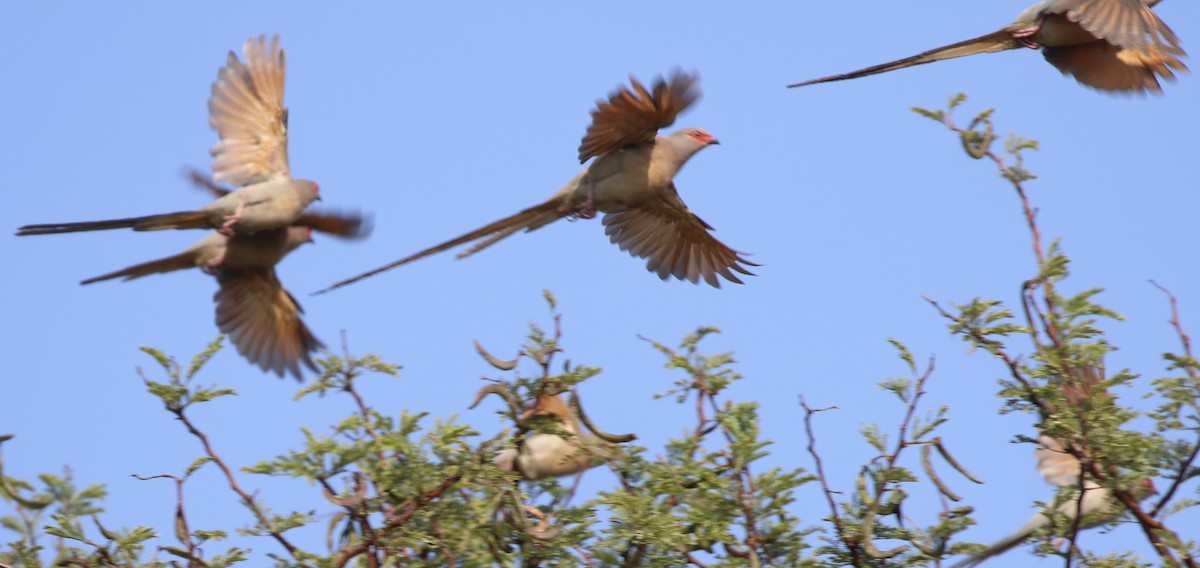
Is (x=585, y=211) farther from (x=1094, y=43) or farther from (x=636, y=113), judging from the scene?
(x=1094, y=43)

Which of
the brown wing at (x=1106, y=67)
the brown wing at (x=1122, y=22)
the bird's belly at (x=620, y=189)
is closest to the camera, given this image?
the brown wing at (x=1122, y=22)

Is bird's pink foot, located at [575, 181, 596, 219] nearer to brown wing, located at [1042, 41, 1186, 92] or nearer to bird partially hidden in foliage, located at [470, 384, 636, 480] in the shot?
bird partially hidden in foliage, located at [470, 384, 636, 480]

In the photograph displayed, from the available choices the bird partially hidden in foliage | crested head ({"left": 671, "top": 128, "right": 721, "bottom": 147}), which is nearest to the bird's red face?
crested head ({"left": 671, "top": 128, "right": 721, "bottom": 147})

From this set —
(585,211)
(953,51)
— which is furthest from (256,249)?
(953,51)

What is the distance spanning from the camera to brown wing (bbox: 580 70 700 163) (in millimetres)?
5777

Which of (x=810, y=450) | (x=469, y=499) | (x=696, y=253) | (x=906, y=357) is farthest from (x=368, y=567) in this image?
(x=696, y=253)

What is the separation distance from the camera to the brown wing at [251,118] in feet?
23.9

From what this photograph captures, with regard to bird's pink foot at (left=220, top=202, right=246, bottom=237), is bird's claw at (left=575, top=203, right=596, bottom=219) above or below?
below

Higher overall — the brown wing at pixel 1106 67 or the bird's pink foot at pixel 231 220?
the brown wing at pixel 1106 67

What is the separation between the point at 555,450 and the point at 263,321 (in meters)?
2.59

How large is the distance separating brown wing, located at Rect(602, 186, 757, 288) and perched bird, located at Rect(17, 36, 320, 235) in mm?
1640

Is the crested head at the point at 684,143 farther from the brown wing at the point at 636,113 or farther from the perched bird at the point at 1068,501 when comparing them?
the perched bird at the point at 1068,501

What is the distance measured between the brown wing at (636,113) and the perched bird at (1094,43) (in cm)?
81

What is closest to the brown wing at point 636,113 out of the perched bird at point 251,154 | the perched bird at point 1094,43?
the perched bird at point 1094,43
